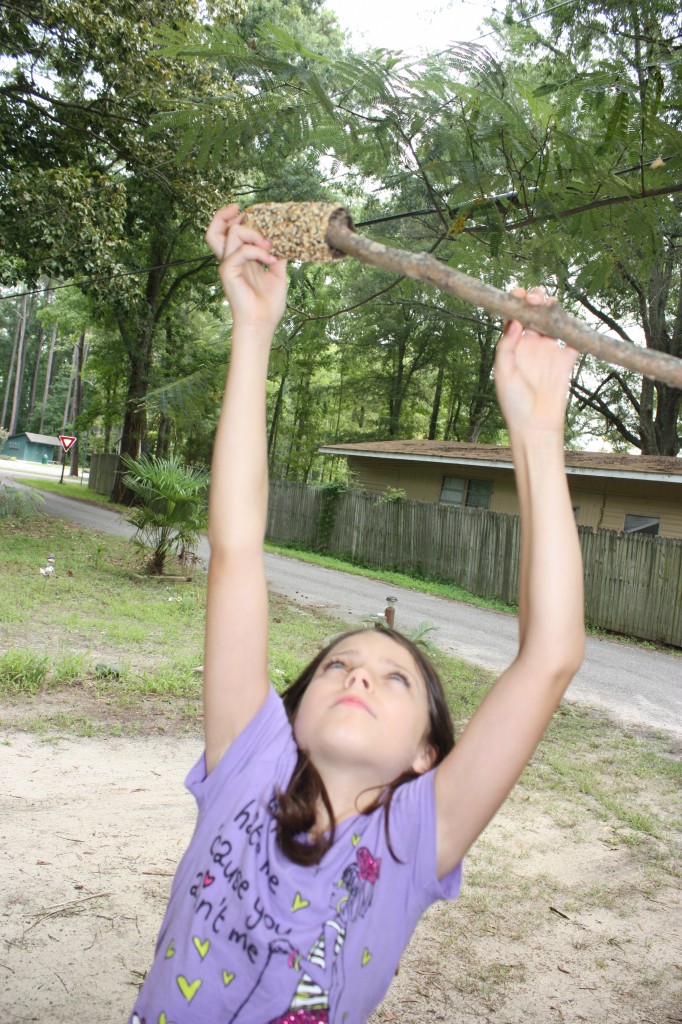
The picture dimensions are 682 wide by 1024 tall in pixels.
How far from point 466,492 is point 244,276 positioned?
19354 millimetres

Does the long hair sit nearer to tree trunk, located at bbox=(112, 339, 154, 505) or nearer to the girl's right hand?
the girl's right hand

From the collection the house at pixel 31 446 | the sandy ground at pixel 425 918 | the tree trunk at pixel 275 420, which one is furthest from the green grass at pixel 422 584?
the house at pixel 31 446

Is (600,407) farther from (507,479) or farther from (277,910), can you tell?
(277,910)

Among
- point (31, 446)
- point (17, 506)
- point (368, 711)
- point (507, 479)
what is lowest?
point (17, 506)

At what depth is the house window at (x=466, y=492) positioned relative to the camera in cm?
2009

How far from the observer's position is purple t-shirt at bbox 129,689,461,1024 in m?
1.28

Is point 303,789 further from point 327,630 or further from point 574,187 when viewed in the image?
point 327,630

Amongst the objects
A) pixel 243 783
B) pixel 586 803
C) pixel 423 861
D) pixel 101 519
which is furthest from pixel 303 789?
pixel 101 519

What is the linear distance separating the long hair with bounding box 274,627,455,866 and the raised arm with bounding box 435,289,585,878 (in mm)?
158

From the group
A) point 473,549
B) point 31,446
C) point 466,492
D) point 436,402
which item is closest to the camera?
point 473,549

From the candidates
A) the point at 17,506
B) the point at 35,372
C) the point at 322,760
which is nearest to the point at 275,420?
the point at 17,506

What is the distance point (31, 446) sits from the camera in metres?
71.0

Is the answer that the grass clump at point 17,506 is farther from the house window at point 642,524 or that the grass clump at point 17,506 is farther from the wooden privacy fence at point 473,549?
the house window at point 642,524

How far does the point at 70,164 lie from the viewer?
492 inches
